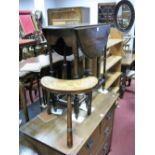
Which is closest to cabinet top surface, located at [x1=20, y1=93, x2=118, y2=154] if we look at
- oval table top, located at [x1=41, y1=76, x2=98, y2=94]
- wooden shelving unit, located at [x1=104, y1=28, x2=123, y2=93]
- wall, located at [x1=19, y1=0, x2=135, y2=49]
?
oval table top, located at [x1=41, y1=76, x2=98, y2=94]

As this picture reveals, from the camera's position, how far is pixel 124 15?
15.6ft

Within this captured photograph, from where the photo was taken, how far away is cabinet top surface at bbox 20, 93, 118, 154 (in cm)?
124

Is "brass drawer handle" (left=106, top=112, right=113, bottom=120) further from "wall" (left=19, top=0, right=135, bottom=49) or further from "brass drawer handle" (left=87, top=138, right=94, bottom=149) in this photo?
"wall" (left=19, top=0, right=135, bottom=49)

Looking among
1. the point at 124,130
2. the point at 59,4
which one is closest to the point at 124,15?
the point at 59,4

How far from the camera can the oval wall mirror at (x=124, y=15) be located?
460 centimetres

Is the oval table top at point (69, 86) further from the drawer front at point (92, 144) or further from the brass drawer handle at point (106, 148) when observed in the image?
the brass drawer handle at point (106, 148)

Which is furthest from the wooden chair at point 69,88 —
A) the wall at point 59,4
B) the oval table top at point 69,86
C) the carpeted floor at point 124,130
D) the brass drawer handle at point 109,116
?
the wall at point 59,4

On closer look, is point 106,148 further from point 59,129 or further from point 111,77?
point 111,77

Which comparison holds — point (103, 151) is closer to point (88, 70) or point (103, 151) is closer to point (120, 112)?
point (88, 70)

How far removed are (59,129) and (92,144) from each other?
302mm

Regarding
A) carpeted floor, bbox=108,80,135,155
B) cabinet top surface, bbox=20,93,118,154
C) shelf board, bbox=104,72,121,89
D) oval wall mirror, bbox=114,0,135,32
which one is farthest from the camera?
oval wall mirror, bbox=114,0,135,32

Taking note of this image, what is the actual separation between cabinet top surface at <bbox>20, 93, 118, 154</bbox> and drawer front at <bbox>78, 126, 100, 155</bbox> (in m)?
0.06
